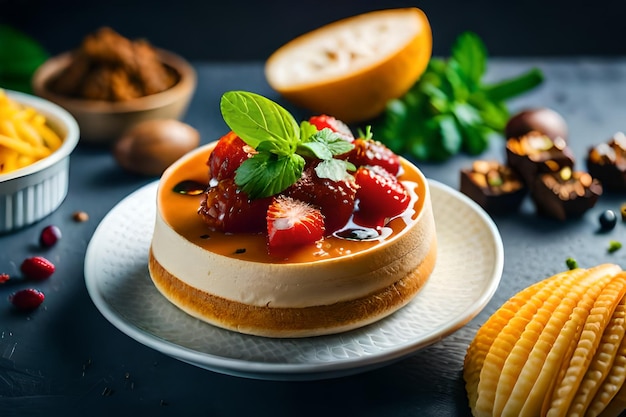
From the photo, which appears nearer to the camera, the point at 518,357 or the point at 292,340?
the point at 518,357

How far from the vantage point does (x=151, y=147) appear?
3439 mm

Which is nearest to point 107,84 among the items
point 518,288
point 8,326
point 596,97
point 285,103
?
point 285,103

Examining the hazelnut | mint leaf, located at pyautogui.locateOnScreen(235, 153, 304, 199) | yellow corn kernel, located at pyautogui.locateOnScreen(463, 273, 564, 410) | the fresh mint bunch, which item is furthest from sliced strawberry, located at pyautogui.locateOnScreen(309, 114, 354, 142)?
the hazelnut

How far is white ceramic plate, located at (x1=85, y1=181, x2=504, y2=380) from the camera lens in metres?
2.10

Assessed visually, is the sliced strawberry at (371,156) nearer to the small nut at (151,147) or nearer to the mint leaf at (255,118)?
the mint leaf at (255,118)

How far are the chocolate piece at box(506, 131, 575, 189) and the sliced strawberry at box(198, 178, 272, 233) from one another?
132cm

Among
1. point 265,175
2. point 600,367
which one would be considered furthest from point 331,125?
point 600,367

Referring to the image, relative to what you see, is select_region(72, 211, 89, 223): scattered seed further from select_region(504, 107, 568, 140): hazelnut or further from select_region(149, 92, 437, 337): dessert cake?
select_region(504, 107, 568, 140): hazelnut

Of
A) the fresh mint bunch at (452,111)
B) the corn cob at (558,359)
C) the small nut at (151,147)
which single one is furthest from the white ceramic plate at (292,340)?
the fresh mint bunch at (452,111)

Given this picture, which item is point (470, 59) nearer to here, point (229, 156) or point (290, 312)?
point (229, 156)

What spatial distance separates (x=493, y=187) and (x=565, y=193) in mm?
265

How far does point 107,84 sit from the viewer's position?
367cm

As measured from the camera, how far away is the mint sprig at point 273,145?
2221 mm

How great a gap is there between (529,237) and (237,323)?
130cm
